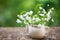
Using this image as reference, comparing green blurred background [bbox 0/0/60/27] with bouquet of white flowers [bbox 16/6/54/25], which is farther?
green blurred background [bbox 0/0/60/27]

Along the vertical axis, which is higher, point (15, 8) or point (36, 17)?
point (15, 8)

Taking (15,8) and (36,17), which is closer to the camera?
(36,17)

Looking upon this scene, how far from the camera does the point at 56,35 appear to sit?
1.88 meters

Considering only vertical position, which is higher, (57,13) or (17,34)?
(57,13)

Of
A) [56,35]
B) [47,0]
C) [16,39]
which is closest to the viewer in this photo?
[16,39]

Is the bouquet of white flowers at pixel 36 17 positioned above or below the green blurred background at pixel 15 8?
below

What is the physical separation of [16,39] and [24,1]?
1384 millimetres

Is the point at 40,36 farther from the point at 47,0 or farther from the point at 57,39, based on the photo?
the point at 47,0

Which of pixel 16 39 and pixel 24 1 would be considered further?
pixel 24 1

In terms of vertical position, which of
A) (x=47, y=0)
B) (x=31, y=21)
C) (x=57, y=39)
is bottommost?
(x=57, y=39)

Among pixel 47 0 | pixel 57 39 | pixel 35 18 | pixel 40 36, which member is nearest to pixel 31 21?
pixel 35 18

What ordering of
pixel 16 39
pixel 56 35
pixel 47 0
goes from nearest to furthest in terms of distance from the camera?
pixel 16 39 < pixel 56 35 < pixel 47 0

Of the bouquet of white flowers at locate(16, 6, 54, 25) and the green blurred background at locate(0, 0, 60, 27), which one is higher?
the green blurred background at locate(0, 0, 60, 27)

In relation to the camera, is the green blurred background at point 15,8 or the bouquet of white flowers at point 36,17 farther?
the green blurred background at point 15,8
